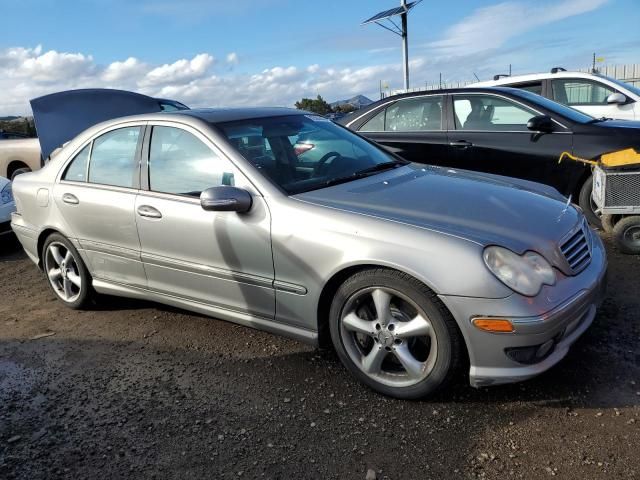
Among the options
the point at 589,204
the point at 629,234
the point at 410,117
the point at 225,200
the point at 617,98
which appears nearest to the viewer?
the point at 225,200

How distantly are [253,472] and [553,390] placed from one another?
1580 millimetres

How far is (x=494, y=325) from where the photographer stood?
2.56 metres

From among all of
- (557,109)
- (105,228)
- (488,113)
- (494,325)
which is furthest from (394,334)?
(557,109)

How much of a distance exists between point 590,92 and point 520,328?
7.08 metres

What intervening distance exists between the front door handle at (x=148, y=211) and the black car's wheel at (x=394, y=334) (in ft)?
4.50

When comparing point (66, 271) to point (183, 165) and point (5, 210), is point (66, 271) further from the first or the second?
point (5, 210)

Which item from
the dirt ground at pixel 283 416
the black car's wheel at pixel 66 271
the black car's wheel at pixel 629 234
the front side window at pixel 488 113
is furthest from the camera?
the front side window at pixel 488 113

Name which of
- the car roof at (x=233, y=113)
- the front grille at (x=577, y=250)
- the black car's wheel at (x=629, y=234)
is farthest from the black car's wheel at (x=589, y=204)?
the car roof at (x=233, y=113)

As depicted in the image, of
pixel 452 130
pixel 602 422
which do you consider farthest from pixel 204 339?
pixel 452 130

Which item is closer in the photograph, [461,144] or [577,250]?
[577,250]

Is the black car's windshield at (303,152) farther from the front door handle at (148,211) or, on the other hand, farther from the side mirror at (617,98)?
the side mirror at (617,98)

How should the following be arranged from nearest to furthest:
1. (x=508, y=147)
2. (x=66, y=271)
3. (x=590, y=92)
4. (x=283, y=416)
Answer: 1. (x=283, y=416)
2. (x=66, y=271)
3. (x=508, y=147)
4. (x=590, y=92)

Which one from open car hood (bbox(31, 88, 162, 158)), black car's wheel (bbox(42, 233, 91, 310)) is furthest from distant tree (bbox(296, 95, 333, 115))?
black car's wheel (bbox(42, 233, 91, 310))

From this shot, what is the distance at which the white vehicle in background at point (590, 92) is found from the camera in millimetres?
8008
